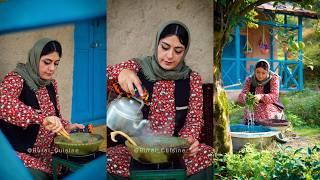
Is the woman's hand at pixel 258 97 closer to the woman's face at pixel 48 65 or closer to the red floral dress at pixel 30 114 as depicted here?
the red floral dress at pixel 30 114

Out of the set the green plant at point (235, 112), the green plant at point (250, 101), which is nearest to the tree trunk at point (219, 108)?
the green plant at point (250, 101)

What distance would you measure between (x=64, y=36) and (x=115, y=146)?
0.98 meters

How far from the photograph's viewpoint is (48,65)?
2969mm

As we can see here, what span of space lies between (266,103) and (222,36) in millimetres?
2192

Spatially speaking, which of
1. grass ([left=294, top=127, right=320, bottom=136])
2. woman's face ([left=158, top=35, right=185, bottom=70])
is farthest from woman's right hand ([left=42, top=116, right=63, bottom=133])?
grass ([left=294, top=127, right=320, bottom=136])

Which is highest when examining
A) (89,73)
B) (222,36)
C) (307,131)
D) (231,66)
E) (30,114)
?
(222,36)

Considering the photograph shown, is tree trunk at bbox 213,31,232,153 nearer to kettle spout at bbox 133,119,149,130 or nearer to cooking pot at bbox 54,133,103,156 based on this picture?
kettle spout at bbox 133,119,149,130

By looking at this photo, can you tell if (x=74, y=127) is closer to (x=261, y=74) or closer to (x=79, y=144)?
(x=79, y=144)

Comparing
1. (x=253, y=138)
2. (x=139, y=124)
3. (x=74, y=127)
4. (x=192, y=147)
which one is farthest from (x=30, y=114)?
(x=253, y=138)

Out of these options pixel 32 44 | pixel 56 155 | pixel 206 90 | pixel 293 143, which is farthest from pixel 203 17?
pixel 293 143

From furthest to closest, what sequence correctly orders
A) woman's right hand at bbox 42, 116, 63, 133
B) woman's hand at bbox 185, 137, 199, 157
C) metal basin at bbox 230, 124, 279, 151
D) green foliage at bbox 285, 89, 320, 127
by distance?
green foliage at bbox 285, 89, 320, 127
metal basin at bbox 230, 124, 279, 151
woman's hand at bbox 185, 137, 199, 157
woman's right hand at bbox 42, 116, 63, 133

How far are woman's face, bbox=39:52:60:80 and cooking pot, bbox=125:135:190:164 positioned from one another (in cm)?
82

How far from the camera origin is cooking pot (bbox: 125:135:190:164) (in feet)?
10.2

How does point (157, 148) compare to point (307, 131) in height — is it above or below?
above
